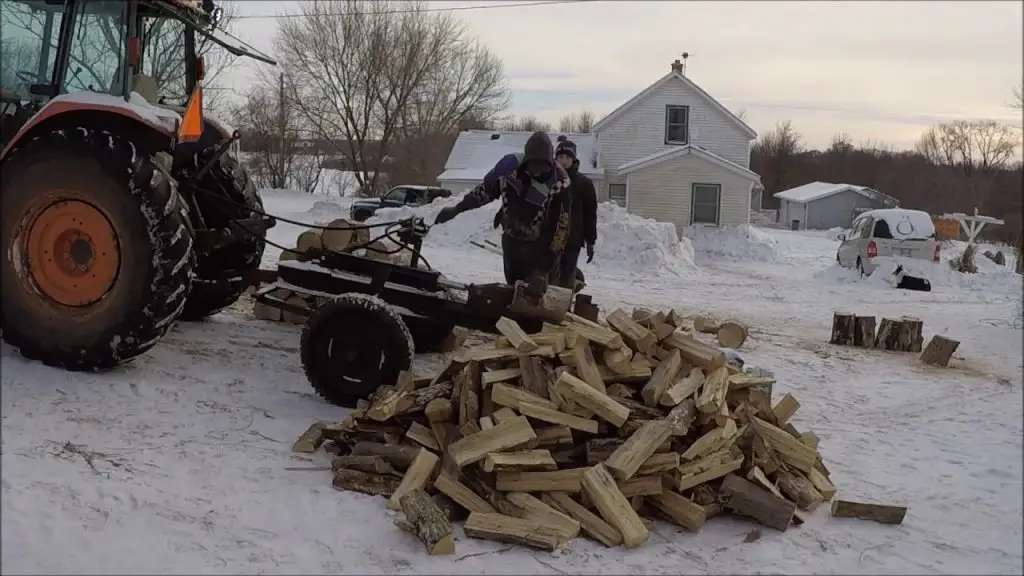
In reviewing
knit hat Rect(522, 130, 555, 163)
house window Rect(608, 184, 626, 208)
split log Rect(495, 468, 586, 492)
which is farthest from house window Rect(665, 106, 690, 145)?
split log Rect(495, 468, 586, 492)

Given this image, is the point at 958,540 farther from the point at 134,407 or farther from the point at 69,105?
the point at 69,105

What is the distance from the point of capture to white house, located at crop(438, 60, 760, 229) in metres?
28.0

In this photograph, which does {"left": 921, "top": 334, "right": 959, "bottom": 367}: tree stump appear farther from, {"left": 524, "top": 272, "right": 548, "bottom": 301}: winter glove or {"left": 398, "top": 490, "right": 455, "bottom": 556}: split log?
{"left": 398, "top": 490, "right": 455, "bottom": 556}: split log

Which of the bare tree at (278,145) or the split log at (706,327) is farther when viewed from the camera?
the bare tree at (278,145)

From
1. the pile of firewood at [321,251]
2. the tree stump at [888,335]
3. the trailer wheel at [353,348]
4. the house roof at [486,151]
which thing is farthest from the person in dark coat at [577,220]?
the house roof at [486,151]

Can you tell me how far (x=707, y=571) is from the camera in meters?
4.04

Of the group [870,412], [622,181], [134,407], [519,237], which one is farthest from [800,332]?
[622,181]

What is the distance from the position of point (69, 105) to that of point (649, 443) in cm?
415

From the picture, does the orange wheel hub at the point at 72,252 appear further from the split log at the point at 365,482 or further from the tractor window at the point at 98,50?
the split log at the point at 365,482

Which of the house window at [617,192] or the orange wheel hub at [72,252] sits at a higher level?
the house window at [617,192]

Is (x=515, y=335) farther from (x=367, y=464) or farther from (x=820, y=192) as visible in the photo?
(x=820, y=192)

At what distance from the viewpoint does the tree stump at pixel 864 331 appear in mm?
10242

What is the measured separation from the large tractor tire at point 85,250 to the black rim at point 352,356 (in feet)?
3.40

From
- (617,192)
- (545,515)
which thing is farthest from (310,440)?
(617,192)
